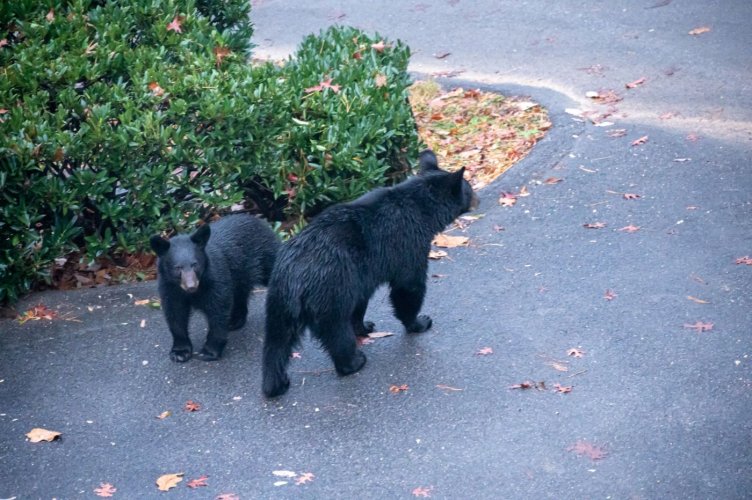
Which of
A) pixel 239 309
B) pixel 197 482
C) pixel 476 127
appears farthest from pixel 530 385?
pixel 476 127

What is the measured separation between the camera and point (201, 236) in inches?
247

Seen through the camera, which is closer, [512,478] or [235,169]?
[512,478]

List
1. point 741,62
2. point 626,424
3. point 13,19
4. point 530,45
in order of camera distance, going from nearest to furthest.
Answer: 1. point 626,424
2. point 13,19
3. point 741,62
4. point 530,45

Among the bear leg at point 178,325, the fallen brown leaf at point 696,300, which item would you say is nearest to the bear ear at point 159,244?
the bear leg at point 178,325

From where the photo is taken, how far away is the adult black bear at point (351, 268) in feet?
19.3

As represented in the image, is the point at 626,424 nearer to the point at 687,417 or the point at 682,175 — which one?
the point at 687,417

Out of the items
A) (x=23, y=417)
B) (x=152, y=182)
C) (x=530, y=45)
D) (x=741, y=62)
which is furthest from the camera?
(x=530, y=45)

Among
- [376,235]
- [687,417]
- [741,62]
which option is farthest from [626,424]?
[741,62]

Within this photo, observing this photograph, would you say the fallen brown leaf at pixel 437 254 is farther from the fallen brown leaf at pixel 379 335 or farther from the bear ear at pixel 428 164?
the fallen brown leaf at pixel 379 335

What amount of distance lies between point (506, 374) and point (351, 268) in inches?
48.0

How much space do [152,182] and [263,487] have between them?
302 cm

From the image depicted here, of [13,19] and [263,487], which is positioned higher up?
[13,19]

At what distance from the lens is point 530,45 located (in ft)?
40.7

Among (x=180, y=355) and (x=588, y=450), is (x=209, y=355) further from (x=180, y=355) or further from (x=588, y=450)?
(x=588, y=450)
